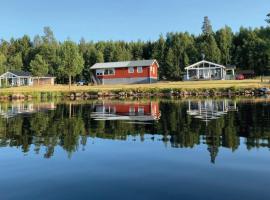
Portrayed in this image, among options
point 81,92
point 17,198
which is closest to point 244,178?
point 17,198

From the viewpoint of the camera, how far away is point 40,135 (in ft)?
64.5

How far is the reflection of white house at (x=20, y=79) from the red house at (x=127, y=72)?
2508cm

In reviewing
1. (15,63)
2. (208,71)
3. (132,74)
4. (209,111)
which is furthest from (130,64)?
(209,111)

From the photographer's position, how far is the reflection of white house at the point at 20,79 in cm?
10100

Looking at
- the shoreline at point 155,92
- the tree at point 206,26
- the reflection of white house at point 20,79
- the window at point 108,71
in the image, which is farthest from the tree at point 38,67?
the tree at point 206,26

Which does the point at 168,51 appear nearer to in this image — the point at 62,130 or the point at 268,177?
the point at 62,130

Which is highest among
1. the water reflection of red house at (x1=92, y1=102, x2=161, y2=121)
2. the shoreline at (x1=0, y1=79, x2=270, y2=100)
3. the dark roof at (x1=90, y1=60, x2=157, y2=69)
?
the dark roof at (x1=90, y1=60, x2=157, y2=69)

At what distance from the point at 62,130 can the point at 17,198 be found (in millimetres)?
12365

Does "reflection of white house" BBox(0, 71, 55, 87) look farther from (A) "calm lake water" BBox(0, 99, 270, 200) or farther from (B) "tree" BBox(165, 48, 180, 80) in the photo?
(A) "calm lake water" BBox(0, 99, 270, 200)

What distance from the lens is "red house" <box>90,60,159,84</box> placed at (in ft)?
281

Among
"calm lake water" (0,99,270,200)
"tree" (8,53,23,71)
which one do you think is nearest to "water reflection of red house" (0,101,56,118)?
"calm lake water" (0,99,270,200)

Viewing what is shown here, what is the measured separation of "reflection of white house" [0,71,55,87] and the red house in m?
25.1

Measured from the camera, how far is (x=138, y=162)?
41.7 ft

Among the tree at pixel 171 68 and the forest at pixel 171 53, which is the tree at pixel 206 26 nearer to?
the forest at pixel 171 53
